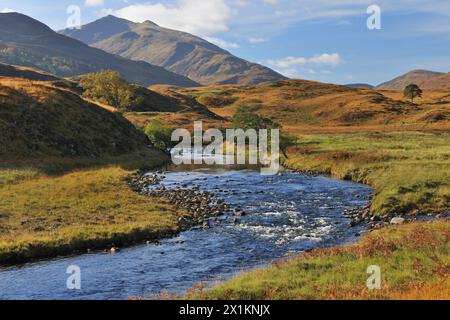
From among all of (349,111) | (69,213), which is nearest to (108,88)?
(349,111)

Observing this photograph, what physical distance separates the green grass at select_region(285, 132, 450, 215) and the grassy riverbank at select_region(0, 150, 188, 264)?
18.5 meters

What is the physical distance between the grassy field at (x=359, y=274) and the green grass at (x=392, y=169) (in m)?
11.1

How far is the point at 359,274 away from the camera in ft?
62.4

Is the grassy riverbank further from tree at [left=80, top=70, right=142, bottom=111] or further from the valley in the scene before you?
tree at [left=80, top=70, right=142, bottom=111]

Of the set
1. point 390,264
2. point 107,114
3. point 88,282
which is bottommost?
point 88,282

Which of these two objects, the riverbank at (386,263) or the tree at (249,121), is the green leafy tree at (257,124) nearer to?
the tree at (249,121)

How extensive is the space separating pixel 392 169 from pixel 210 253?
31.5 meters

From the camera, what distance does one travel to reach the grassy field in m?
15.8

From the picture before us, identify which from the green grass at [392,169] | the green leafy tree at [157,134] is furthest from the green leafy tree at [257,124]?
the green leafy tree at [157,134]
